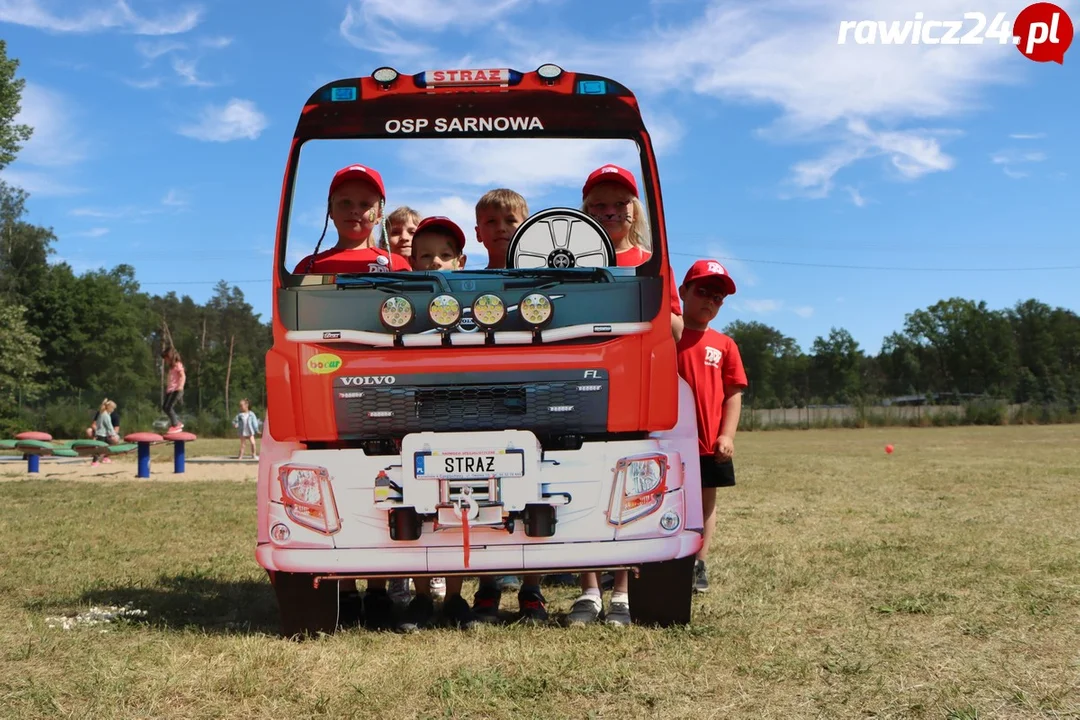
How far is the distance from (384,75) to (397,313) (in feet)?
4.00

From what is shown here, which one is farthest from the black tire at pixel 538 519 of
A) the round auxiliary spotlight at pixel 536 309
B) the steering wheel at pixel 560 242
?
the steering wheel at pixel 560 242

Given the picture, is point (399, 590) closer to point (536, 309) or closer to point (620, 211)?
point (536, 309)

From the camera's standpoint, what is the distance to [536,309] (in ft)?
13.7

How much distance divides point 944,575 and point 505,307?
11.9ft

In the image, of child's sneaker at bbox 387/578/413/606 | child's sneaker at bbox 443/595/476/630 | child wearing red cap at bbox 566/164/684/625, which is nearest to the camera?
child wearing red cap at bbox 566/164/684/625

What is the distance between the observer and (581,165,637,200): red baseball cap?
15.6 ft

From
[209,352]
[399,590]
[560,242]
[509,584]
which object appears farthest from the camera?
[209,352]

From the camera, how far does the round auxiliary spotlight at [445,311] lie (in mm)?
4160

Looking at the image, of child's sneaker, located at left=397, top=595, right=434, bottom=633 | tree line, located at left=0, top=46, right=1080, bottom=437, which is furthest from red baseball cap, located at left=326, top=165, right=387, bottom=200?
tree line, located at left=0, top=46, right=1080, bottom=437

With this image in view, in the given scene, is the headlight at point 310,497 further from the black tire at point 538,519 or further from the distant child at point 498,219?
the distant child at point 498,219

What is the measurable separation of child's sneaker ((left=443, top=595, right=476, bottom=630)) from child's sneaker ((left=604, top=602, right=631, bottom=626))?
2.12ft

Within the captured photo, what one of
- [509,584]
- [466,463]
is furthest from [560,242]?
[509,584]

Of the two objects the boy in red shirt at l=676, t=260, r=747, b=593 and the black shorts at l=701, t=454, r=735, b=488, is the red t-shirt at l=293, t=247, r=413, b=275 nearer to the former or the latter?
the boy in red shirt at l=676, t=260, r=747, b=593

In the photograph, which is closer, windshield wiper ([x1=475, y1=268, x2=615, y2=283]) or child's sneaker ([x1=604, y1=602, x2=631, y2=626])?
windshield wiper ([x1=475, y1=268, x2=615, y2=283])
